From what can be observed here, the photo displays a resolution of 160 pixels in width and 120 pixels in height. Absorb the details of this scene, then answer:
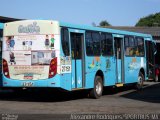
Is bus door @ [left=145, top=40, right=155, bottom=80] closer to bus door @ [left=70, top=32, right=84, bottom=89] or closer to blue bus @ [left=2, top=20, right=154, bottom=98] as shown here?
blue bus @ [left=2, top=20, right=154, bottom=98]

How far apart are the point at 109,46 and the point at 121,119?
827cm

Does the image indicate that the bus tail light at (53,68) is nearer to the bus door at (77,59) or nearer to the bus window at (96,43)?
the bus door at (77,59)

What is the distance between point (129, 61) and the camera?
74.2 ft

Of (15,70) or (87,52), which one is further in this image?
(87,52)

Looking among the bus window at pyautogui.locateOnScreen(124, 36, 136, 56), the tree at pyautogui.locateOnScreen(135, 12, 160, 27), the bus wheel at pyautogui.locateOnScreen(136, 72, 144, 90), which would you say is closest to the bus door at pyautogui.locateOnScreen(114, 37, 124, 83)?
the bus window at pyautogui.locateOnScreen(124, 36, 136, 56)

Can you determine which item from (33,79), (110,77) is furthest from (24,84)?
(110,77)

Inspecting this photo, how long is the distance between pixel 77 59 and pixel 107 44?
2937 mm

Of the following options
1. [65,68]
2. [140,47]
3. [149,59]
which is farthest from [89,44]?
[149,59]

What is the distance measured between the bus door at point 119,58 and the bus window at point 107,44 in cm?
61

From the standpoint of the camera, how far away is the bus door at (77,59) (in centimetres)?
1722

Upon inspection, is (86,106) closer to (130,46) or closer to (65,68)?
(65,68)

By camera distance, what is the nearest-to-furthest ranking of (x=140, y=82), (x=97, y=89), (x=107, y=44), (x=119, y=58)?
(x=97, y=89)
(x=107, y=44)
(x=119, y=58)
(x=140, y=82)

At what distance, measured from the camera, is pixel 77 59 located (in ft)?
57.6

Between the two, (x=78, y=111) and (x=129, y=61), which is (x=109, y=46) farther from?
(x=78, y=111)
